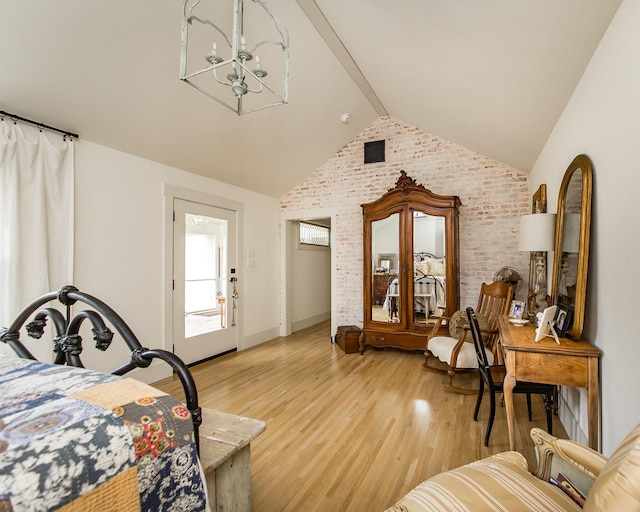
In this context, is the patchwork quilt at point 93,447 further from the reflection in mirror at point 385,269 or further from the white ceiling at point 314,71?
the reflection in mirror at point 385,269

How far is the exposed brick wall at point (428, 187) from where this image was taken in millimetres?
4441

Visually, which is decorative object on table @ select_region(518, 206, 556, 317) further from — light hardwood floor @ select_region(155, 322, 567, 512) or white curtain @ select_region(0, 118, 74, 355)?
white curtain @ select_region(0, 118, 74, 355)

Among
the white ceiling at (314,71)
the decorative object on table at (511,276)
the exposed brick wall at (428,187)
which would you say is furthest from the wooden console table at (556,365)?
the exposed brick wall at (428,187)

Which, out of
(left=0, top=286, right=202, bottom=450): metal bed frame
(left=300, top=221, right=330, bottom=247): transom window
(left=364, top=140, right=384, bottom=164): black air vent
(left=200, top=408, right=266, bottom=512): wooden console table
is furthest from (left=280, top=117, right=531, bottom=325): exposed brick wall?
(left=0, top=286, right=202, bottom=450): metal bed frame

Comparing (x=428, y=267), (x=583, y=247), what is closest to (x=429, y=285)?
(x=428, y=267)

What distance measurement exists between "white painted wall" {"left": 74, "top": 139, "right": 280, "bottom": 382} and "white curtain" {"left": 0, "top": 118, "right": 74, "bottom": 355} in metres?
0.15

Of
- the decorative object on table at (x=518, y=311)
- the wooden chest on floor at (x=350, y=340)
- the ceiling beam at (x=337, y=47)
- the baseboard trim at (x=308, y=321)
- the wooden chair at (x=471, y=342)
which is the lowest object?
the baseboard trim at (x=308, y=321)

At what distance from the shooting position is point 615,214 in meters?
1.62

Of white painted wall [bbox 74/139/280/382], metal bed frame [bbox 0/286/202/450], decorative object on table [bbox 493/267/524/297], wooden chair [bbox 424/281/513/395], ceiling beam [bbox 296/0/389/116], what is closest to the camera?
metal bed frame [bbox 0/286/202/450]

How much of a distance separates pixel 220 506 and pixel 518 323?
229cm

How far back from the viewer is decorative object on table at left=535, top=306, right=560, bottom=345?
6.64 ft

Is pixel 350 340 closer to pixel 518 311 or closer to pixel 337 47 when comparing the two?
pixel 518 311

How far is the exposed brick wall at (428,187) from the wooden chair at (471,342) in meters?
0.79

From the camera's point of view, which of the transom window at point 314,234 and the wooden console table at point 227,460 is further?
the transom window at point 314,234
